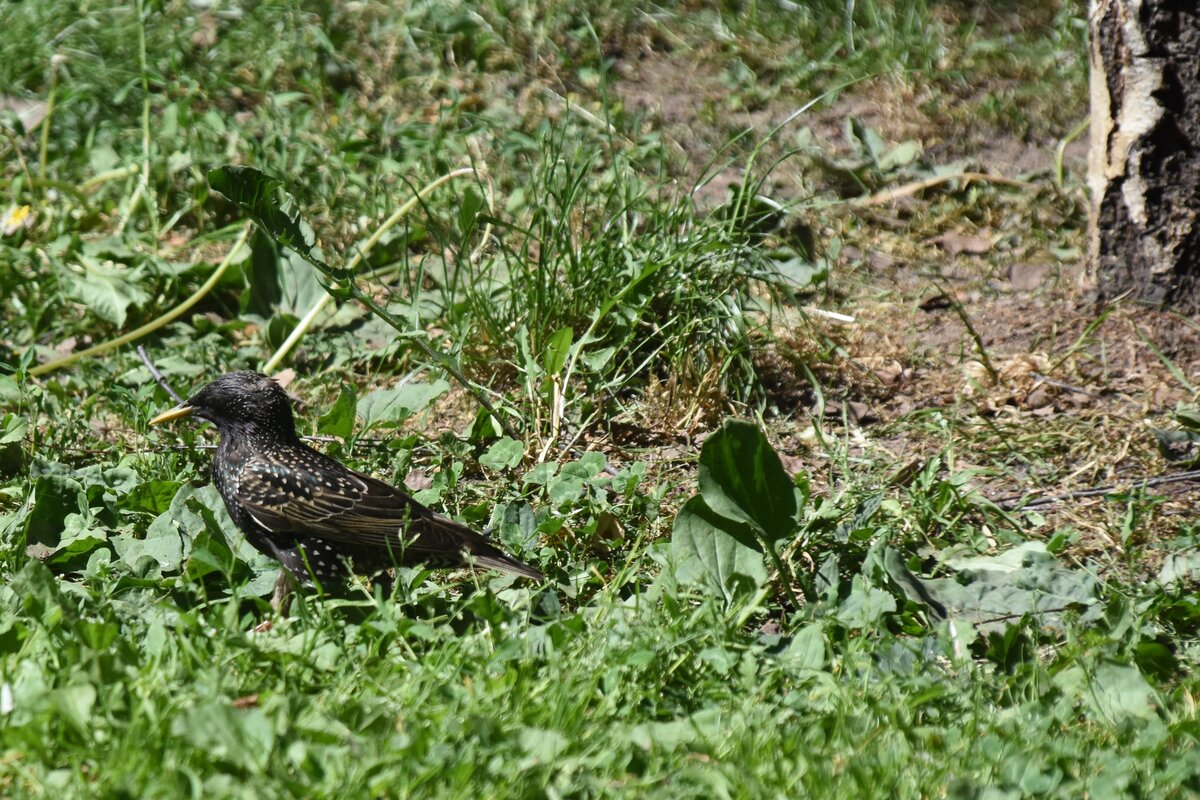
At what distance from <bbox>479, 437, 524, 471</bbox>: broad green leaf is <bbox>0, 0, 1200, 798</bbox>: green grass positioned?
0.05ft

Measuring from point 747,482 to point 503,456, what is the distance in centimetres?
115

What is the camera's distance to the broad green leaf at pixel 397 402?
195 inches

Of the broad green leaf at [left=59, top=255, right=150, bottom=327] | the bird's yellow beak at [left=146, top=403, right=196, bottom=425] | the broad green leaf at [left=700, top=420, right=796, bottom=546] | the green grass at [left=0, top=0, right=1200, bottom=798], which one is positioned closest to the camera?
the green grass at [left=0, top=0, right=1200, bottom=798]

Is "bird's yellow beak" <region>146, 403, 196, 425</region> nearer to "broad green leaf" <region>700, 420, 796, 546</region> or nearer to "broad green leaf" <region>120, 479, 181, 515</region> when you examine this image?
"broad green leaf" <region>120, 479, 181, 515</region>

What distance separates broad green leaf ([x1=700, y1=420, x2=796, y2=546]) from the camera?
3871 mm

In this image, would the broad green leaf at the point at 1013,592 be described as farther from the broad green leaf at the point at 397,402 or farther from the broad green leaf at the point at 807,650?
the broad green leaf at the point at 397,402

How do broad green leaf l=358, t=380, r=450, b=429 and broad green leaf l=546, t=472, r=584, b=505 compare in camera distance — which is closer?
broad green leaf l=546, t=472, r=584, b=505

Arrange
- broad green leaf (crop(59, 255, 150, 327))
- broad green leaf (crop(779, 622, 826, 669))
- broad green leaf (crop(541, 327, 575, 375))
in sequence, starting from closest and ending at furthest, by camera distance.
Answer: broad green leaf (crop(779, 622, 826, 669))
broad green leaf (crop(541, 327, 575, 375))
broad green leaf (crop(59, 255, 150, 327))

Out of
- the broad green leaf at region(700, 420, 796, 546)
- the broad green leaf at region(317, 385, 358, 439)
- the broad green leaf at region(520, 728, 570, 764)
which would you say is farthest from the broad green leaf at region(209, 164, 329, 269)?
the broad green leaf at region(520, 728, 570, 764)

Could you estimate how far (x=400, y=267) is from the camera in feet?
19.6

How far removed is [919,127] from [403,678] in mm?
4841

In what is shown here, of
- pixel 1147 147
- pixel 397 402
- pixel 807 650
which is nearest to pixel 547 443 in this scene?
pixel 397 402

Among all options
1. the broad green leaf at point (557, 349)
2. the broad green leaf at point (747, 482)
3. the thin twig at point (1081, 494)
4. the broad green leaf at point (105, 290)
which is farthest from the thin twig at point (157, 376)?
the thin twig at point (1081, 494)

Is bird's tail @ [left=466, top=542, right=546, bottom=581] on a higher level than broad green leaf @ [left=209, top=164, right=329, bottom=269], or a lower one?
lower
